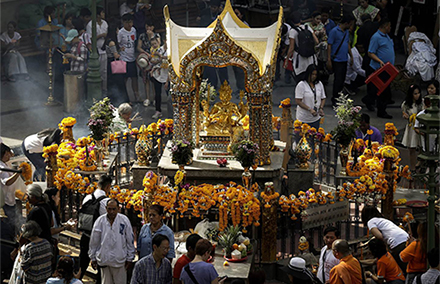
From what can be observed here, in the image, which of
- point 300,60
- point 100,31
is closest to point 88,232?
point 300,60

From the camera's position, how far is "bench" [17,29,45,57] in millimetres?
28734

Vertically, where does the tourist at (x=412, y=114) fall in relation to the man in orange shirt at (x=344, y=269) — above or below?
above

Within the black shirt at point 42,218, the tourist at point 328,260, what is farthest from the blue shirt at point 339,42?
the black shirt at point 42,218

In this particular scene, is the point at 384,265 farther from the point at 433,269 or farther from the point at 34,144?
the point at 34,144

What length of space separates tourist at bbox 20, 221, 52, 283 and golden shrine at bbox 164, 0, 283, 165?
517 centimetres

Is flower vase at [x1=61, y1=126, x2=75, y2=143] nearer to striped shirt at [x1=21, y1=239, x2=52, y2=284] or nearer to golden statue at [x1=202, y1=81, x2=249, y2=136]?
golden statue at [x1=202, y1=81, x2=249, y2=136]

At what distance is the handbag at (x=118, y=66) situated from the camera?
26.2 meters

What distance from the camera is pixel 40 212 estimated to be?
1480cm

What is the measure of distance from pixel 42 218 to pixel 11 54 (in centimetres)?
1352

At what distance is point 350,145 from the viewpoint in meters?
18.5

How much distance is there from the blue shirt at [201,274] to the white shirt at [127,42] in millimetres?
14141

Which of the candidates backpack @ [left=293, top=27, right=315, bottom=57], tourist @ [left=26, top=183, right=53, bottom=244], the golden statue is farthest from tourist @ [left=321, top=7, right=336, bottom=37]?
tourist @ [left=26, top=183, right=53, bottom=244]

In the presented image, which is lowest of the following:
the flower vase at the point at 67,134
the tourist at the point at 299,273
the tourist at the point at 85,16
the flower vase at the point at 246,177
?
the tourist at the point at 299,273

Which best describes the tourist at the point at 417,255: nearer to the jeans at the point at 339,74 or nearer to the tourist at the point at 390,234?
the tourist at the point at 390,234
